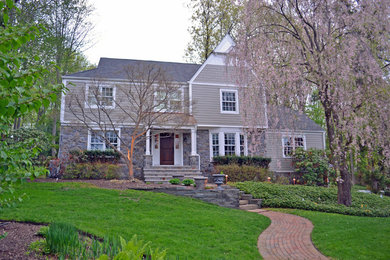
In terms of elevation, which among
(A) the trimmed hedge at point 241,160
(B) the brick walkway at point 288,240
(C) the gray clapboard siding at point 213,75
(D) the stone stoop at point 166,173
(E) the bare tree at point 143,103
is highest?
(C) the gray clapboard siding at point 213,75

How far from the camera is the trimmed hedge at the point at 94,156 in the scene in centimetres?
1344

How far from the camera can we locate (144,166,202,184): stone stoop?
541 inches

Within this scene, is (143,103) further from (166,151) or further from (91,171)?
(166,151)

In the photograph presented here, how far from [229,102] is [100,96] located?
7.04 metres

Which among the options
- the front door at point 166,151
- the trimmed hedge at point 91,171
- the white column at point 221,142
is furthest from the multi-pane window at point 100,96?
the white column at point 221,142

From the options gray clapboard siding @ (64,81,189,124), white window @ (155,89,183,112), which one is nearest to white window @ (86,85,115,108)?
gray clapboard siding @ (64,81,189,124)

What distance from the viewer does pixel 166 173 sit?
14.3m

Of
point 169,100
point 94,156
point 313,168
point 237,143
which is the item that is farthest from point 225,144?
point 94,156

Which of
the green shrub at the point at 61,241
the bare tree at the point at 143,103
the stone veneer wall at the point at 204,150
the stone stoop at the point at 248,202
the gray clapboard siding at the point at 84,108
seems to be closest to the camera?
the green shrub at the point at 61,241

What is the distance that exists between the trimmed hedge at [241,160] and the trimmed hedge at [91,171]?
5.23m

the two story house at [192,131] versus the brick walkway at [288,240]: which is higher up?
the two story house at [192,131]

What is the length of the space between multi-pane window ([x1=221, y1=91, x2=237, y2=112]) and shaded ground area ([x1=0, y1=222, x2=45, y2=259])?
1230 centimetres

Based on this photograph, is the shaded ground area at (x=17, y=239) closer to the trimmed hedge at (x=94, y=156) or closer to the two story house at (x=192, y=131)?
the trimmed hedge at (x=94, y=156)

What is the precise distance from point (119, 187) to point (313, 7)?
8740mm
